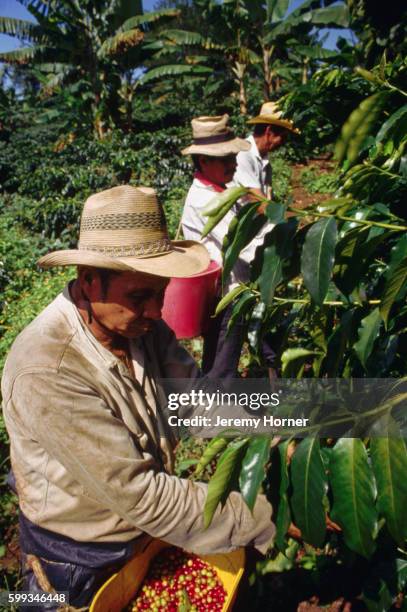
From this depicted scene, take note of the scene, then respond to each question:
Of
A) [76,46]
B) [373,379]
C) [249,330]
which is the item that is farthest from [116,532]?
[76,46]

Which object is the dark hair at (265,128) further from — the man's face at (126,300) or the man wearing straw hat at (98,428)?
the man's face at (126,300)

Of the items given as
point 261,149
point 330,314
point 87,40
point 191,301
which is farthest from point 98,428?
point 87,40

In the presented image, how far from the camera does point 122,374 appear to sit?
1602mm

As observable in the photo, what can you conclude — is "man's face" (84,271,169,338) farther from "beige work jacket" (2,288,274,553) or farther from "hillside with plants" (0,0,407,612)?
"hillside with plants" (0,0,407,612)

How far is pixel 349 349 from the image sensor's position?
4.33 ft

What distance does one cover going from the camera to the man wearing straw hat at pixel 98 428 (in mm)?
1365

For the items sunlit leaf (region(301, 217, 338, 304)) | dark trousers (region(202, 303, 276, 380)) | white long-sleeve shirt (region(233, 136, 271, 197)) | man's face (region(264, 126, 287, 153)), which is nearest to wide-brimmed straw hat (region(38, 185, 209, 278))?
sunlit leaf (region(301, 217, 338, 304))

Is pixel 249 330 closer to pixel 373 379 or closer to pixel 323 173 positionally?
pixel 373 379

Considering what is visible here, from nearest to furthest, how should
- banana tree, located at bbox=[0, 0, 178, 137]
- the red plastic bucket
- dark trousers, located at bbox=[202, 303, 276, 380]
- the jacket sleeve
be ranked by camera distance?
the jacket sleeve, the red plastic bucket, dark trousers, located at bbox=[202, 303, 276, 380], banana tree, located at bbox=[0, 0, 178, 137]

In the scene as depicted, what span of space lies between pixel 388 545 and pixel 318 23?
45.8 ft

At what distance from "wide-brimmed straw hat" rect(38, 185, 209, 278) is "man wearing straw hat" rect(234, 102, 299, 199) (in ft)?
5.83

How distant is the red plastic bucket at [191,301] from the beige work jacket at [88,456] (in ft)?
3.14

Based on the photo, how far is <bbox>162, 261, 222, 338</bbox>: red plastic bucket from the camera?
2.52 metres

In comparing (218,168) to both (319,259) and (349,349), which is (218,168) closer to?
(349,349)
